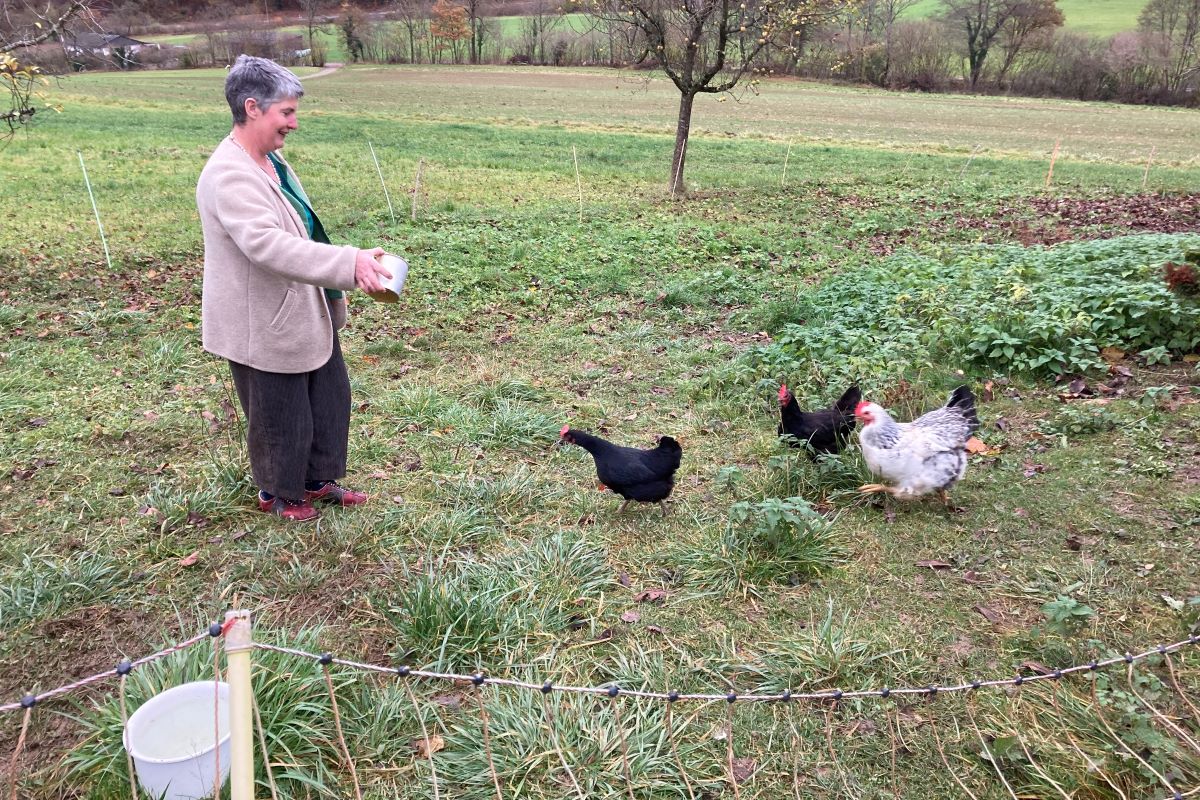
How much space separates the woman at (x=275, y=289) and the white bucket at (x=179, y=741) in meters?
1.44

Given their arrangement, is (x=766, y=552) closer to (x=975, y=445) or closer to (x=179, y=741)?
(x=975, y=445)

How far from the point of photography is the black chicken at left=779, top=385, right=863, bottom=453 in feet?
14.8

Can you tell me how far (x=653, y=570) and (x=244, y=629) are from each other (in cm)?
238

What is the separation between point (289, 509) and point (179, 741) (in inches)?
65.0

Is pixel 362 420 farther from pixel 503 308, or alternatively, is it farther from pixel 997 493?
pixel 997 493

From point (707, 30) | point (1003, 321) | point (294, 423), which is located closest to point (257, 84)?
point (294, 423)

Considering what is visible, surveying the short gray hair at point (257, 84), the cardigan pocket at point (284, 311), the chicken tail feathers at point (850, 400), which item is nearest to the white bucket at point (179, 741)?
the cardigan pocket at point (284, 311)

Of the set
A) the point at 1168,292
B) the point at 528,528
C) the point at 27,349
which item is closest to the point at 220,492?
the point at 528,528

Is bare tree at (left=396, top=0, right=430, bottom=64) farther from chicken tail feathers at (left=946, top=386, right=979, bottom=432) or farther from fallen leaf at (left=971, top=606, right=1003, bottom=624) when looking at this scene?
fallen leaf at (left=971, top=606, right=1003, bottom=624)

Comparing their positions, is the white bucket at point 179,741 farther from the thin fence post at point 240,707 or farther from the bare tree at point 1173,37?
the bare tree at point 1173,37

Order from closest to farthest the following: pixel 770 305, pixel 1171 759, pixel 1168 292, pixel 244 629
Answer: pixel 244 629 → pixel 1171 759 → pixel 1168 292 → pixel 770 305

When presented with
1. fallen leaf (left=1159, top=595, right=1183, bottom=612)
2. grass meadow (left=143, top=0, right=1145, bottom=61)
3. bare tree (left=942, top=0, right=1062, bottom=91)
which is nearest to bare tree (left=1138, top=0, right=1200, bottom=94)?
grass meadow (left=143, top=0, right=1145, bottom=61)

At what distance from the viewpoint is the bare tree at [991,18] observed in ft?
163

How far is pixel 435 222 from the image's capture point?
11.6m
